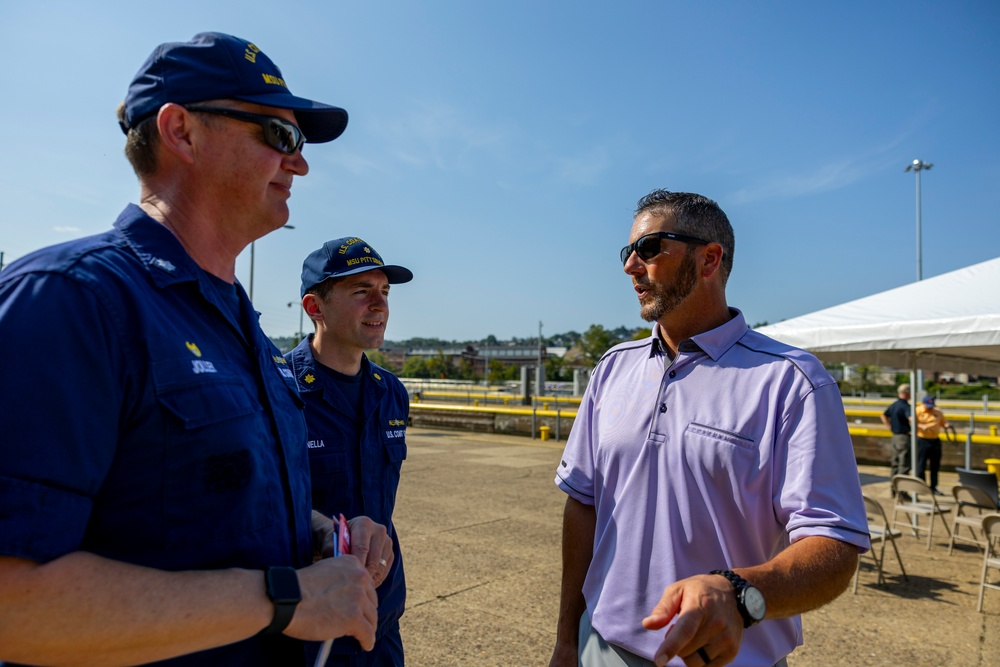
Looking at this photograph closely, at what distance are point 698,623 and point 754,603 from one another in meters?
0.19

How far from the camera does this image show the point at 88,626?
3.42ft

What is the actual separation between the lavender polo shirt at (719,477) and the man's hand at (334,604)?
1.10 m

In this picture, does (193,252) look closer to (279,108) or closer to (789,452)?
(279,108)

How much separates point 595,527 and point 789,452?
85 cm

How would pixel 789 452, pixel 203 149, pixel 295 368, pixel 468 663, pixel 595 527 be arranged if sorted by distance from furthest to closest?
pixel 468 663
pixel 295 368
pixel 595 527
pixel 789 452
pixel 203 149

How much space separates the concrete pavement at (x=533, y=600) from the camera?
4652mm

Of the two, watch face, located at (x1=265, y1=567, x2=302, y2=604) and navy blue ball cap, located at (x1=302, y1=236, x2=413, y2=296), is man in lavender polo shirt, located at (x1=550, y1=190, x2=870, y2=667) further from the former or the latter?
navy blue ball cap, located at (x1=302, y1=236, x2=413, y2=296)

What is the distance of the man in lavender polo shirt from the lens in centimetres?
176

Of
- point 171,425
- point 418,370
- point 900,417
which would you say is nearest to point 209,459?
point 171,425

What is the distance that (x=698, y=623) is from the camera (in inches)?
61.2

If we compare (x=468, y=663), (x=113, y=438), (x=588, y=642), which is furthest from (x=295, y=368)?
(x=468, y=663)

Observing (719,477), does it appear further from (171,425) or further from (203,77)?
(203,77)

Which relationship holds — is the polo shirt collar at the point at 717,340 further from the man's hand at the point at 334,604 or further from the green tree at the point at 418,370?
the green tree at the point at 418,370

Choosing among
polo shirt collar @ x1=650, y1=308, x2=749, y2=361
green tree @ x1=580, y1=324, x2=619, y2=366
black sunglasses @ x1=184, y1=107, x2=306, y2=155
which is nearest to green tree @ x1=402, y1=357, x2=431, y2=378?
green tree @ x1=580, y1=324, x2=619, y2=366
